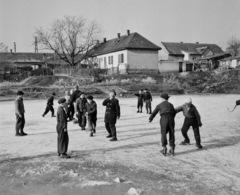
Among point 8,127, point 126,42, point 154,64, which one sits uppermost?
point 126,42

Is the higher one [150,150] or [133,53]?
[133,53]

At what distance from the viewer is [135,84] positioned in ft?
119

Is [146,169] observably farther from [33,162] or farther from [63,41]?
[63,41]

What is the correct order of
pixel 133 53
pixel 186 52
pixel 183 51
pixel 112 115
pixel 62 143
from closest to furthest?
pixel 62 143 < pixel 112 115 < pixel 133 53 < pixel 186 52 < pixel 183 51

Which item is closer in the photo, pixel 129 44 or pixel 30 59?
pixel 129 44

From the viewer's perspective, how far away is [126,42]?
156ft

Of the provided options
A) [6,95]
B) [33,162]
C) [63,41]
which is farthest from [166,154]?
[63,41]

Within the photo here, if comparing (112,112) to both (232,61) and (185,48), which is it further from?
(185,48)

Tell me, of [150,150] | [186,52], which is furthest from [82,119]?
[186,52]

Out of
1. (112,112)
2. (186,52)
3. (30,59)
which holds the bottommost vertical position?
(112,112)

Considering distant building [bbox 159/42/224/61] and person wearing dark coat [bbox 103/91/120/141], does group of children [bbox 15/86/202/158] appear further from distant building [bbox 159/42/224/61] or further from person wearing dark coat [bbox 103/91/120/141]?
distant building [bbox 159/42/224/61]

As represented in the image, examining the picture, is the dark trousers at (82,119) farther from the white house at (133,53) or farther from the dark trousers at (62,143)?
the white house at (133,53)

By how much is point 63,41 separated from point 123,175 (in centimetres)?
4788

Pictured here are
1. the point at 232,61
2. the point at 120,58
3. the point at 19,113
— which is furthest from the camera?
the point at 232,61
